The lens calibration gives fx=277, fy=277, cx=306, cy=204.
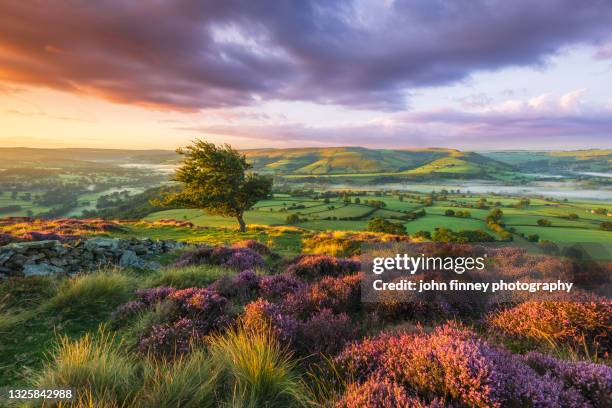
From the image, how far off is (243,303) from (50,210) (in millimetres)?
113952

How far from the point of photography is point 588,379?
3080 mm

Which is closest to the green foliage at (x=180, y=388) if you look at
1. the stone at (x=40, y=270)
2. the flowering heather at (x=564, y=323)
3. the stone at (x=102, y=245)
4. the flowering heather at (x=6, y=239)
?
the flowering heather at (x=564, y=323)

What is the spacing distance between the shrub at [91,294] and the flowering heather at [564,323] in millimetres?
8623

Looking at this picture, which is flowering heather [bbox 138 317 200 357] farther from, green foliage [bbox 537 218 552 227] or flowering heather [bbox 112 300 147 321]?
green foliage [bbox 537 218 552 227]

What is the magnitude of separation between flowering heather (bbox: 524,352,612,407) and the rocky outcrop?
35.2ft

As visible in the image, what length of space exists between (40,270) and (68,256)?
4.85 ft

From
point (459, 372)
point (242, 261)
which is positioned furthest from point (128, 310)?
point (459, 372)

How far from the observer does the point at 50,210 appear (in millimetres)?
88000

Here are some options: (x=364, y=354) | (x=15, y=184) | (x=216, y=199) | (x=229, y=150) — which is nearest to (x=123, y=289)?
(x=364, y=354)

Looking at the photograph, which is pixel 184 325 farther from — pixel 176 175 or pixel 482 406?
pixel 176 175

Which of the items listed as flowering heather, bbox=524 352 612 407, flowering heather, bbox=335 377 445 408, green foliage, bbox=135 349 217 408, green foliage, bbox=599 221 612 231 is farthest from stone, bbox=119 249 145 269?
green foliage, bbox=599 221 612 231

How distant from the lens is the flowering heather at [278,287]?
692cm

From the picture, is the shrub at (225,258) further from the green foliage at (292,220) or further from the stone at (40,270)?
the green foliage at (292,220)

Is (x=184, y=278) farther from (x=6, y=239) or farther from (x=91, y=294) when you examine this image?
(x=6, y=239)
